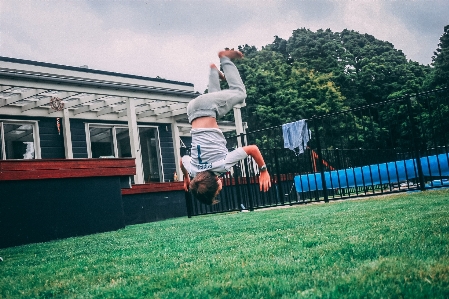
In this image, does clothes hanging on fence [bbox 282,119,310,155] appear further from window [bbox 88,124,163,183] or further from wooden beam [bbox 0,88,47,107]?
wooden beam [bbox 0,88,47,107]

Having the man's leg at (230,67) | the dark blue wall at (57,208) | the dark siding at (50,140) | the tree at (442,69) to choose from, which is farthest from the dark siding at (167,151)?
the tree at (442,69)

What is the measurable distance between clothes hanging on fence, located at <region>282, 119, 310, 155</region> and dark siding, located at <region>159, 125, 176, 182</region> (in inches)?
333

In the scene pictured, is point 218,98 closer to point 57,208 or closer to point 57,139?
point 57,208

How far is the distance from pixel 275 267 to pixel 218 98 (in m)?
2.63

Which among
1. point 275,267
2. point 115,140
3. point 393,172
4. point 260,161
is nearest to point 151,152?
point 115,140

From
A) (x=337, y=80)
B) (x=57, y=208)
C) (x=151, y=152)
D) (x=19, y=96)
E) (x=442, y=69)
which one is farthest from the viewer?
(x=337, y=80)

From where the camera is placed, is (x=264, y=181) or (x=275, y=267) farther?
(x=264, y=181)

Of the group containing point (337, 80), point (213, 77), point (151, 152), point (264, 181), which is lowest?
point (264, 181)

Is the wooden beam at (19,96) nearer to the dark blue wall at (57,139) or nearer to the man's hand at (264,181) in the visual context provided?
the dark blue wall at (57,139)

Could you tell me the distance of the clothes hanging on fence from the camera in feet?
36.0

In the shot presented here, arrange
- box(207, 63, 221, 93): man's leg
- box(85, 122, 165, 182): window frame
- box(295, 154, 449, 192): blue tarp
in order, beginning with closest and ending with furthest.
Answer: box(207, 63, 221, 93): man's leg, box(295, 154, 449, 192): blue tarp, box(85, 122, 165, 182): window frame

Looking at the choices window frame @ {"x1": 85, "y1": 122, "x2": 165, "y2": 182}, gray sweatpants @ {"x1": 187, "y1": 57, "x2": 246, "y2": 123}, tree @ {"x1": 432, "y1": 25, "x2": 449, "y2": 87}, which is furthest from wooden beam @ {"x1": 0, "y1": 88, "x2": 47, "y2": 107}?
tree @ {"x1": 432, "y1": 25, "x2": 449, "y2": 87}

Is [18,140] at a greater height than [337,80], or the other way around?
[337,80]

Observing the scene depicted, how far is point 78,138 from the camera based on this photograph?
15.8 meters
